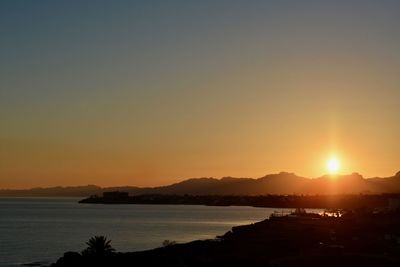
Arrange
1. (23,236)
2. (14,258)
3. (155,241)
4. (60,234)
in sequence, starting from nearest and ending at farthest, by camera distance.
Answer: (14,258) < (155,241) < (23,236) < (60,234)

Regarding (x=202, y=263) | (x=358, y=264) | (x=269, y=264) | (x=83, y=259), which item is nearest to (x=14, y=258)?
(x=83, y=259)

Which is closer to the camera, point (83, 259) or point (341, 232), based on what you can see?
point (83, 259)

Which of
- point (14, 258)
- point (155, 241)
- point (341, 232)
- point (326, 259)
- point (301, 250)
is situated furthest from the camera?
point (155, 241)

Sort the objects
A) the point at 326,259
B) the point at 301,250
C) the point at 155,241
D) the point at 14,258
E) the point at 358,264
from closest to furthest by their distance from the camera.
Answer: the point at 358,264, the point at 326,259, the point at 301,250, the point at 14,258, the point at 155,241

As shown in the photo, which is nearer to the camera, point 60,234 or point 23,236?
point 23,236

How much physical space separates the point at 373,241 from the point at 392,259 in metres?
15.6

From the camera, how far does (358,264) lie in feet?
146

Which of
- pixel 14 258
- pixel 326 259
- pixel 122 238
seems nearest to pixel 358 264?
pixel 326 259

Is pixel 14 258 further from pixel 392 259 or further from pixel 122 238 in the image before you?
pixel 392 259

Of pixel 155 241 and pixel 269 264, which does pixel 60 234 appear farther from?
pixel 269 264

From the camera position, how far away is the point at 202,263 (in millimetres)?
46156

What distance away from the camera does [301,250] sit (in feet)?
179

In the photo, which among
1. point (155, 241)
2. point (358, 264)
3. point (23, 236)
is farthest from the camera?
point (23, 236)

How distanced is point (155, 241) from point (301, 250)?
38.1 metres
